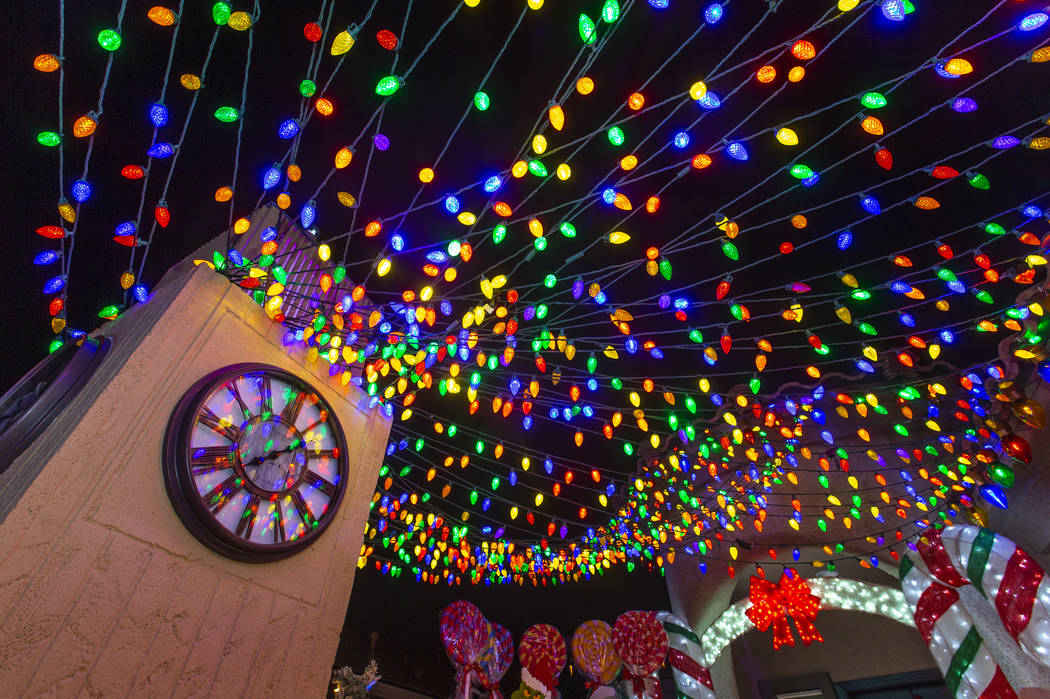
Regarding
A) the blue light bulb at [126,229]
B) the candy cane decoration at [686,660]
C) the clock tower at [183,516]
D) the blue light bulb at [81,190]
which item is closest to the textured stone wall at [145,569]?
the clock tower at [183,516]

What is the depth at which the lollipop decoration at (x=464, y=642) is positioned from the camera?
18.1 ft

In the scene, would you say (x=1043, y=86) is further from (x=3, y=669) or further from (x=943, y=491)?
(x=3, y=669)

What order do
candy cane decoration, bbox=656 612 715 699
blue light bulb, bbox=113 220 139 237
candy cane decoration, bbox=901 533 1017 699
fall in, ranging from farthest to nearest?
candy cane decoration, bbox=656 612 715 699
candy cane decoration, bbox=901 533 1017 699
blue light bulb, bbox=113 220 139 237

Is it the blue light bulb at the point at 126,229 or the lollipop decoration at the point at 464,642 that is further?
the lollipop decoration at the point at 464,642

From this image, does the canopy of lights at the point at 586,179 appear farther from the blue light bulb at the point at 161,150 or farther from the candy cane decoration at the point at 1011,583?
the candy cane decoration at the point at 1011,583

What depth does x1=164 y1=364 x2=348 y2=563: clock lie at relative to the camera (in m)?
1.94

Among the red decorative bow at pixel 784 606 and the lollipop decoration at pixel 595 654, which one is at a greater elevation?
the red decorative bow at pixel 784 606

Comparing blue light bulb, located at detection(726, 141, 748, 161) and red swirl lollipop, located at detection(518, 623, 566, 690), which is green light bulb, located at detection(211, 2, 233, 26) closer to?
blue light bulb, located at detection(726, 141, 748, 161)

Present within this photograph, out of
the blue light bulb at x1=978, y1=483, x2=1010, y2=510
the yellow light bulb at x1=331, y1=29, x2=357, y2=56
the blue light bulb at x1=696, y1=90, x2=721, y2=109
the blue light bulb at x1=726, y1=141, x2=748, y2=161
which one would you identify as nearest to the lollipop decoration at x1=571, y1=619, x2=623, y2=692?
the blue light bulb at x1=978, y1=483, x2=1010, y2=510

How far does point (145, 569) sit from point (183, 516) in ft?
0.66

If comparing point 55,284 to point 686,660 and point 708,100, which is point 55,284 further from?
point 686,660

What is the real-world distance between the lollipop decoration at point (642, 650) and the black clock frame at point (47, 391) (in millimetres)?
5893

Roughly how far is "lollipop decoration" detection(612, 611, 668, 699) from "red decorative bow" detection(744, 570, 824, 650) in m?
1.12

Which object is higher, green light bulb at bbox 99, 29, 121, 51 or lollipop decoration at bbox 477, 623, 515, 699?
green light bulb at bbox 99, 29, 121, 51
